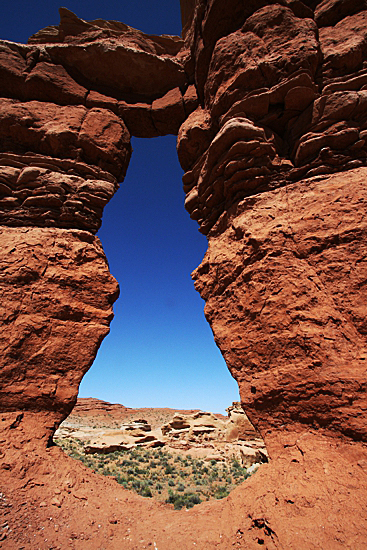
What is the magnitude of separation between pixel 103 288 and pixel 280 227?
4.88 m

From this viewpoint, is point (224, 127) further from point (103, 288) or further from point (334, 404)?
point (334, 404)

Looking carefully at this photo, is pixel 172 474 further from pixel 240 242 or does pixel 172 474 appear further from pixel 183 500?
pixel 240 242

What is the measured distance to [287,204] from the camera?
621 cm

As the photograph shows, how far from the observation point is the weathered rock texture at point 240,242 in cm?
430

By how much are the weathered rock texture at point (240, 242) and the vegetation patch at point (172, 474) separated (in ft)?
18.1

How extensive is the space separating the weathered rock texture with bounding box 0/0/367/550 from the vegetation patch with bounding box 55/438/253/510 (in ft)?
18.1

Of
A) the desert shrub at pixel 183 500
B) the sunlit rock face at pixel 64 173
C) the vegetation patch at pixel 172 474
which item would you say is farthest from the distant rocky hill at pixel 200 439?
the sunlit rock face at pixel 64 173

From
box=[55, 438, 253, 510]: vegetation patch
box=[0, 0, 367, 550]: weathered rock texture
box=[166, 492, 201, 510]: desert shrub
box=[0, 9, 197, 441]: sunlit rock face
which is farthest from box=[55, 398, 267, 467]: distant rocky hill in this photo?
box=[0, 9, 197, 441]: sunlit rock face

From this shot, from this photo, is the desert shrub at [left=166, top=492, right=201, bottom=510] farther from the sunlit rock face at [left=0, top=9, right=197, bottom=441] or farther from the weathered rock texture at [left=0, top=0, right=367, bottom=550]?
the sunlit rock face at [left=0, top=9, right=197, bottom=441]

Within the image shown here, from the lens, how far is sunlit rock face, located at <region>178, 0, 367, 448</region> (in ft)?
15.8

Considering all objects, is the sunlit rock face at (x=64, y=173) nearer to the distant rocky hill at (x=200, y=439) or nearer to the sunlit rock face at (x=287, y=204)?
the sunlit rock face at (x=287, y=204)

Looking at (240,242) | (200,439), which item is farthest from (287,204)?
(200,439)

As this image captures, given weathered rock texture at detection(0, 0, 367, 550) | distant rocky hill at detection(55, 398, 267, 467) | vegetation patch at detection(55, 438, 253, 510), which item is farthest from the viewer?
distant rocky hill at detection(55, 398, 267, 467)

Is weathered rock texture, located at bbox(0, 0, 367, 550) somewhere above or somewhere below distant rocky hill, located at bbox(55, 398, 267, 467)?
above
